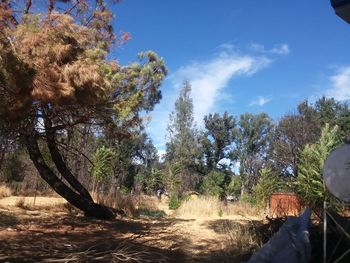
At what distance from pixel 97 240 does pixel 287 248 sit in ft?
11.0

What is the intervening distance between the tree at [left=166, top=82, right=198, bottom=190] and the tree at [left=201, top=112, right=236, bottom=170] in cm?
99

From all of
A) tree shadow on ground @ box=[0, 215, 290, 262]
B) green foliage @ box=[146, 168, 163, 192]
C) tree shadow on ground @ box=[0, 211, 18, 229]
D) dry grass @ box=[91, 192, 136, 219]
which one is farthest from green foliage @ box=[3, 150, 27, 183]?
tree shadow on ground @ box=[0, 215, 290, 262]

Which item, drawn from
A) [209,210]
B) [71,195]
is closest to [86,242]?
[71,195]

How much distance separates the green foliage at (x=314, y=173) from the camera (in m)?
11.5

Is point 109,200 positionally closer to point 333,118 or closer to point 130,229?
point 130,229

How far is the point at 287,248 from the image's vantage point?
14.6ft

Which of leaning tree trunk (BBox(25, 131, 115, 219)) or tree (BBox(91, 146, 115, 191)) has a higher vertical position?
tree (BBox(91, 146, 115, 191))

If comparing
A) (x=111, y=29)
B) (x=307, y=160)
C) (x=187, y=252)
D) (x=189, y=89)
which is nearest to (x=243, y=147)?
(x=189, y=89)

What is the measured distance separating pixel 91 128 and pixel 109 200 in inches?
94.8

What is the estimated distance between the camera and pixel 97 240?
6.88 metres

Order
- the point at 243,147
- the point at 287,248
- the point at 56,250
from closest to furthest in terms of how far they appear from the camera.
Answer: the point at 287,248
the point at 56,250
the point at 243,147

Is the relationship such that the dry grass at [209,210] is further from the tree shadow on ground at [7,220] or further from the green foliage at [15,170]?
the green foliage at [15,170]

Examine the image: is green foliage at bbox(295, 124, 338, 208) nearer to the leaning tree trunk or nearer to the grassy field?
the grassy field

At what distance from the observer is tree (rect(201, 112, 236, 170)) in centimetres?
3634
